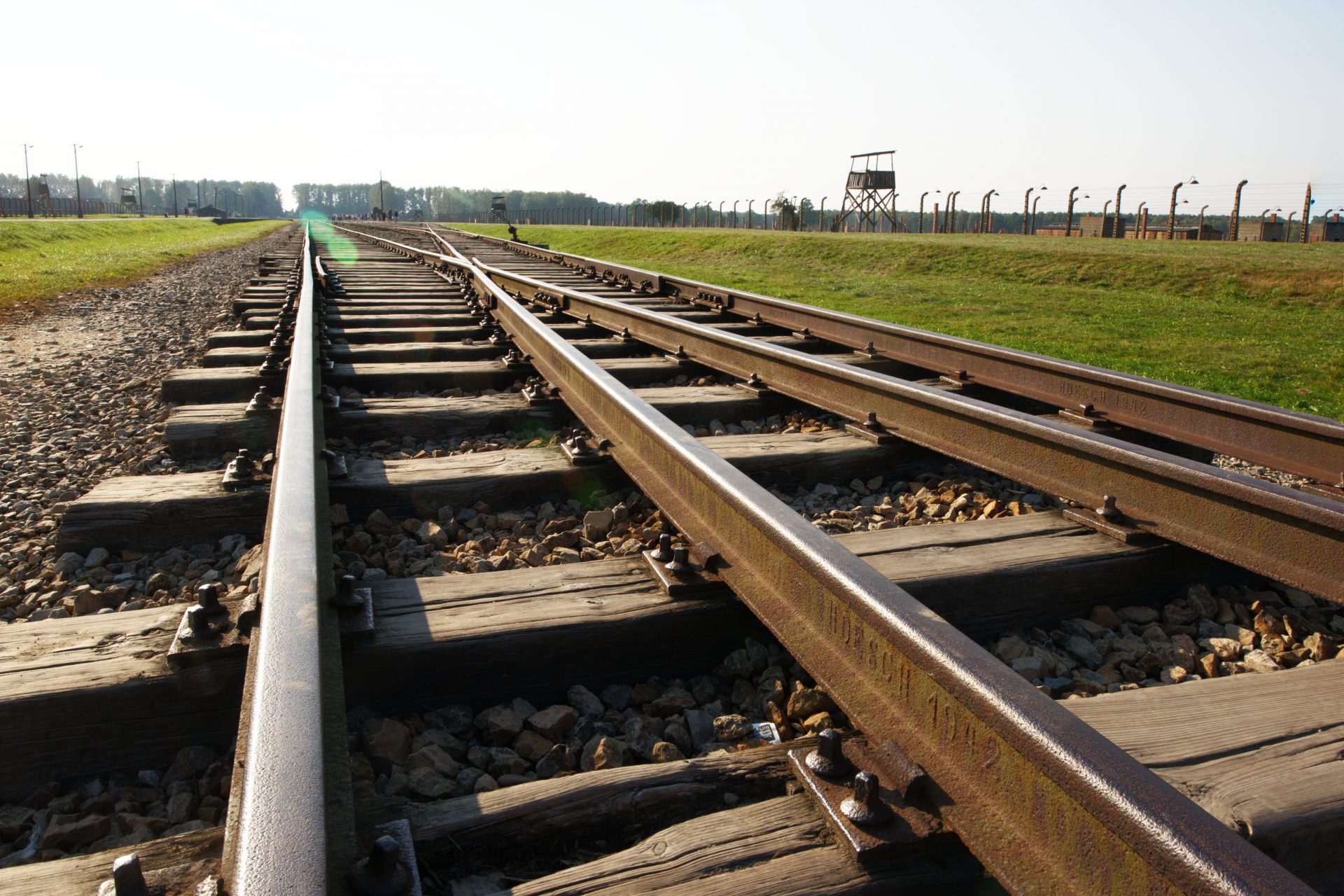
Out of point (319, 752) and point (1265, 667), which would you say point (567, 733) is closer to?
point (319, 752)

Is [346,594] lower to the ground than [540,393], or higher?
lower

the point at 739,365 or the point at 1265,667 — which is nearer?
the point at 1265,667

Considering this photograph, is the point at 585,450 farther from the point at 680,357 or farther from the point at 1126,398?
the point at 1126,398

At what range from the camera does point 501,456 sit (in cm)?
338

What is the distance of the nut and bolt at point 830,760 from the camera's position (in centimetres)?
154

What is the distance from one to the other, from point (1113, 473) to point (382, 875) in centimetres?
233

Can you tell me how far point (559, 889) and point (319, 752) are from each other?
1.28 feet

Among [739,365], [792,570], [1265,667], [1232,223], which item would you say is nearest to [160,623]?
[792,570]

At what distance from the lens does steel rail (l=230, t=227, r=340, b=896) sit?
108 cm

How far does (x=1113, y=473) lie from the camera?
9.13ft

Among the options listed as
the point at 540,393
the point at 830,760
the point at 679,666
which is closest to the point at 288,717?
the point at 830,760

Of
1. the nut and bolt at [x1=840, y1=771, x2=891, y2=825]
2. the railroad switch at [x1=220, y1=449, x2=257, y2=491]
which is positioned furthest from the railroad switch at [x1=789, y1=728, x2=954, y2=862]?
the railroad switch at [x1=220, y1=449, x2=257, y2=491]

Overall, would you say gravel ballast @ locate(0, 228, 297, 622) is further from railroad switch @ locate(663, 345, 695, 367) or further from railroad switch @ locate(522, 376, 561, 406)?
railroad switch @ locate(663, 345, 695, 367)

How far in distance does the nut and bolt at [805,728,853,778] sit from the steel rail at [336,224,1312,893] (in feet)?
0.29
